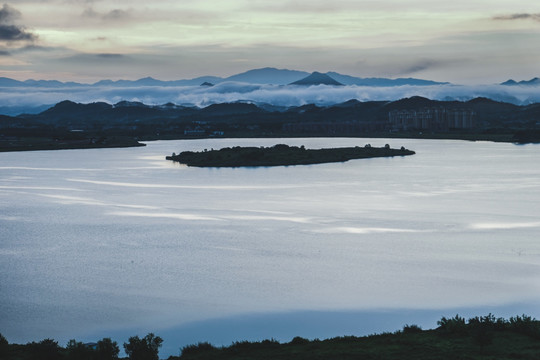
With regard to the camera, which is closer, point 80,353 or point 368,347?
point 80,353

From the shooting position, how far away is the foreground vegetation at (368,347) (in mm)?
8398

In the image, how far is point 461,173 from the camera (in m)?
33.6

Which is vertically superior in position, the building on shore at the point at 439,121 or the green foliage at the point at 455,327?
the building on shore at the point at 439,121

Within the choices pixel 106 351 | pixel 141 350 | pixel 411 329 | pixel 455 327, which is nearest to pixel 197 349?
pixel 141 350

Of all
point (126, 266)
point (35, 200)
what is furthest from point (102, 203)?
point (126, 266)

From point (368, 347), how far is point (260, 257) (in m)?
6.45

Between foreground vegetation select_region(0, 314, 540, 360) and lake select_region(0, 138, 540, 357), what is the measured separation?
905mm

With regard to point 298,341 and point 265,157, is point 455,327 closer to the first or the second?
point 298,341

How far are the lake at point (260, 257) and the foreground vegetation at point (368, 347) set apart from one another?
905 millimetres

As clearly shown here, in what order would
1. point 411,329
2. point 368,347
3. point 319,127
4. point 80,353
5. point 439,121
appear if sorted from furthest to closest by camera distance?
1. point 319,127
2. point 439,121
3. point 411,329
4. point 368,347
5. point 80,353

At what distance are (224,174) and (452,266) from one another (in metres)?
22.5

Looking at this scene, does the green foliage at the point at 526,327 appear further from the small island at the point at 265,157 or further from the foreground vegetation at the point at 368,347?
the small island at the point at 265,157

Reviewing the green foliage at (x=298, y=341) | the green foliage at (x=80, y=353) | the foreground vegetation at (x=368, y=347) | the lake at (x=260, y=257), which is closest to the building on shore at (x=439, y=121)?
the lake at (x=260, y=257)

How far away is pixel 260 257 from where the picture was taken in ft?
49.9
